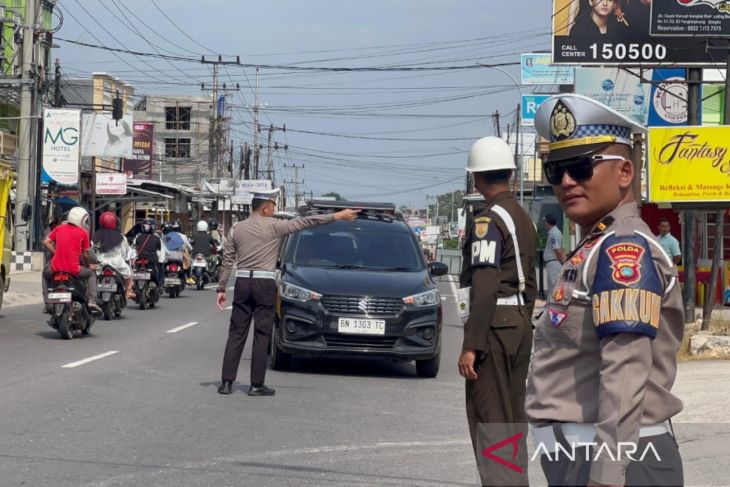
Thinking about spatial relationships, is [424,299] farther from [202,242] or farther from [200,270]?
[202,242]

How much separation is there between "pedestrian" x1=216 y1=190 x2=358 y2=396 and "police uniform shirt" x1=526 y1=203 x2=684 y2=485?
7725 mm

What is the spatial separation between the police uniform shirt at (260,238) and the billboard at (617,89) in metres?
31.0

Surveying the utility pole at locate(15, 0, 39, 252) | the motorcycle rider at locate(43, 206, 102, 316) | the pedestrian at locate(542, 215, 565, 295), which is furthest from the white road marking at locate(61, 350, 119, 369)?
the utility pole at locate(15, 0, 39, 252)

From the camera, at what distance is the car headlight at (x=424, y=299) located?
43.1ft

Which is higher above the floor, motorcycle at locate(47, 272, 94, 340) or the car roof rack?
the car roof rack

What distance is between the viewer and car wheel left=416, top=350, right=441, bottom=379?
13.4 m

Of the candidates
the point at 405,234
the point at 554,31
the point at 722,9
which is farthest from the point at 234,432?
the point at 554,31

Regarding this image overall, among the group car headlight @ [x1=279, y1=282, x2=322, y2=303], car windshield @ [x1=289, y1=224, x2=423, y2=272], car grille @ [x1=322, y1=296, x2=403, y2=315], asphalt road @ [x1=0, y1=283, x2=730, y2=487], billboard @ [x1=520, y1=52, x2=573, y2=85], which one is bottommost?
asphalt road @ [x1=0, y1=283, x2=730, y2=487]

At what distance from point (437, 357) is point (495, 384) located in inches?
293

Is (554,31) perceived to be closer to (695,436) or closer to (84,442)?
(695,436)

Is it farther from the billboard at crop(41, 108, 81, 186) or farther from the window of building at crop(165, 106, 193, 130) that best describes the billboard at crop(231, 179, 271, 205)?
the billboard at crop(41, 108, 81, 186)

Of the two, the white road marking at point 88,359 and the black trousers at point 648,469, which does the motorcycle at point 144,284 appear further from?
the black trousers at point 648,469

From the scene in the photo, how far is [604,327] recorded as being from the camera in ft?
10.7

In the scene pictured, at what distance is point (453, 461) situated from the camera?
8.29 metres
